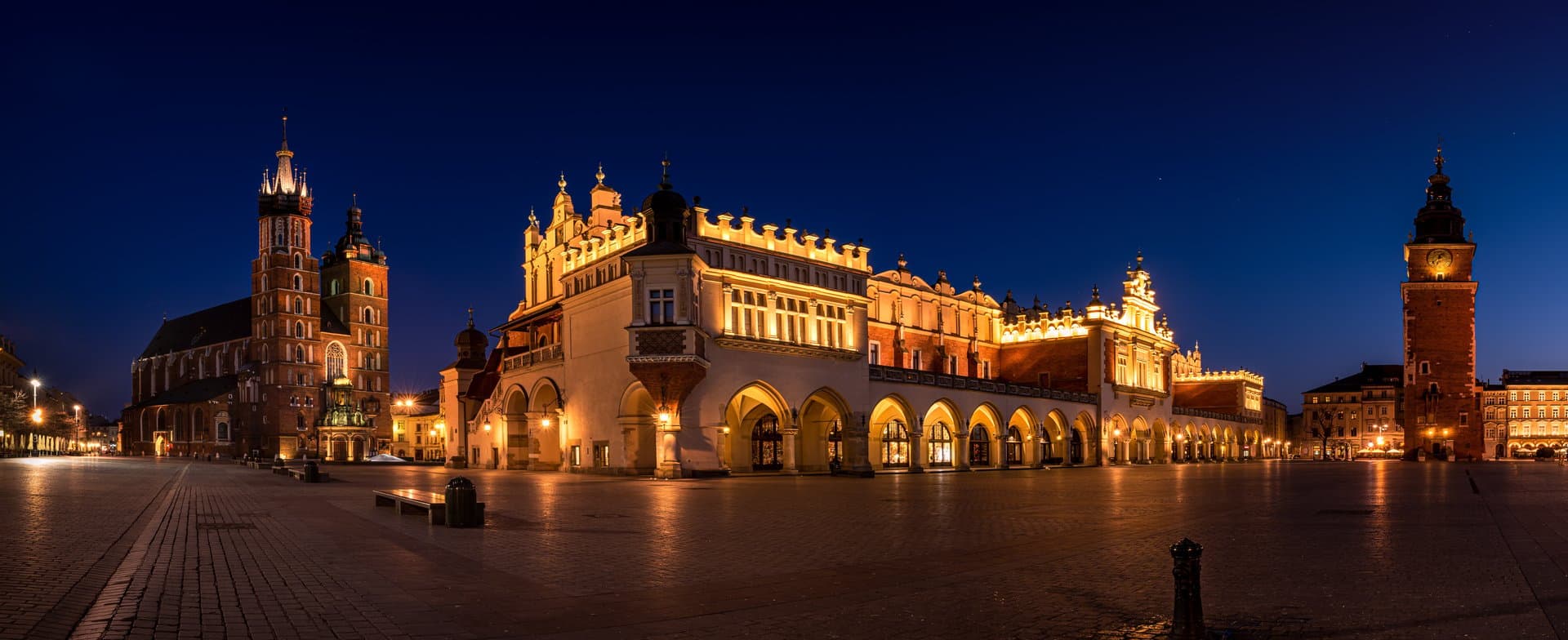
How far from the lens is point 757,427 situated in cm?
5209

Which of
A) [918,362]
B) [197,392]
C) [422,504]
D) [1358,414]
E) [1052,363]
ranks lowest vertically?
[1358,414]

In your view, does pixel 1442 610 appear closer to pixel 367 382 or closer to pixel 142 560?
pixel 142 560

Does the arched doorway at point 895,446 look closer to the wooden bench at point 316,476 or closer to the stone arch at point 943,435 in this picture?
the stone arch at point 943,435

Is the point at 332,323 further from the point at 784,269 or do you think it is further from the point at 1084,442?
the point at 784,269

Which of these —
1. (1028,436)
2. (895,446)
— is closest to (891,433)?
(895,446)

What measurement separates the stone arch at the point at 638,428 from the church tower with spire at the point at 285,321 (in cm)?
8428

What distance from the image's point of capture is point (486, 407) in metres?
62.2

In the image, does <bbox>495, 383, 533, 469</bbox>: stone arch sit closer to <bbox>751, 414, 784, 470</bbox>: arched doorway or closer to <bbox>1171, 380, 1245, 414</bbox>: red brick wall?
<bbox>751, 414, 784, 470</bbox>: arched doorway

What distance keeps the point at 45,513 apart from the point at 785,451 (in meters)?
31.6

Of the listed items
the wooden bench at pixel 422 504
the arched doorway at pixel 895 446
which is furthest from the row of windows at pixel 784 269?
the wooden bench at pixel 422 504

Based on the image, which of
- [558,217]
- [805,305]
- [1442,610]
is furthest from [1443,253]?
[1442,610]

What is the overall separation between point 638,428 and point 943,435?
23065mm

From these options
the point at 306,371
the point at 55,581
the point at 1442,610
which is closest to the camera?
the point at 1442,610

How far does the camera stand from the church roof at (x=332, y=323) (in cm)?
12656
